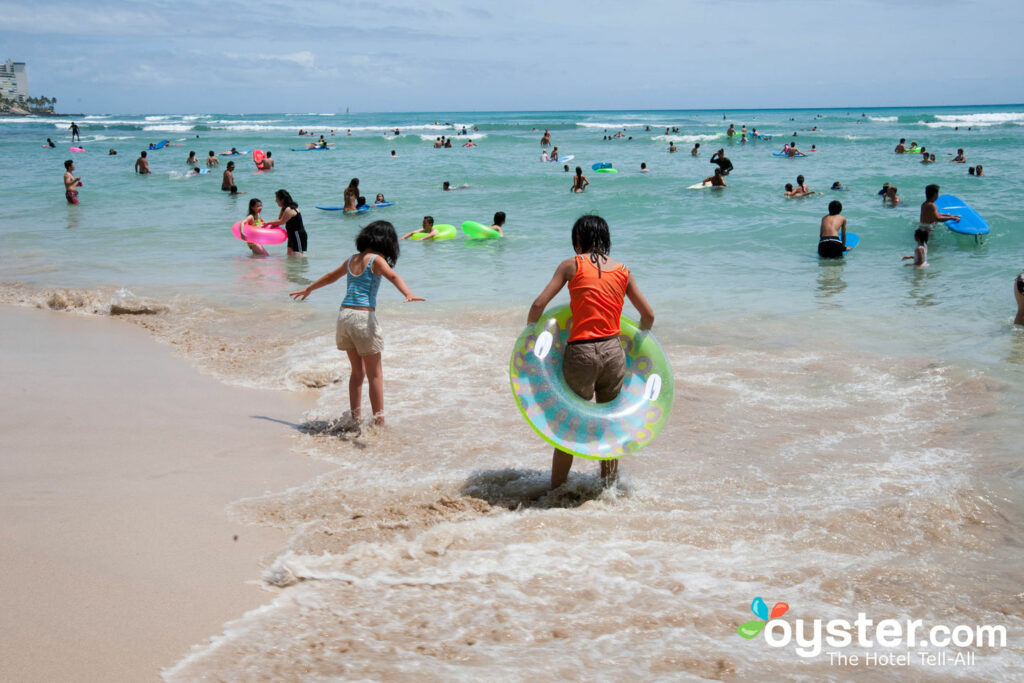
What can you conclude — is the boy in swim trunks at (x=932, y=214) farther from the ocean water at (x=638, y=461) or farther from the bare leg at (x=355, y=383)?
the bare leg at (x=355, y=383)

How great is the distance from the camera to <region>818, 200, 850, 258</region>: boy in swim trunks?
12.1m

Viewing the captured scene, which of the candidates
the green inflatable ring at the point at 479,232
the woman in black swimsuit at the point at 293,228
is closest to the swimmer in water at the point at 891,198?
the green inflatable ring at the point at 479,232

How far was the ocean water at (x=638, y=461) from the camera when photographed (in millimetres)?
2936

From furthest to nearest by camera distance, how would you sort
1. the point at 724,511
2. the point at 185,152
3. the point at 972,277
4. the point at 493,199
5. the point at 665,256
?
the point at 185,152
the point at 493,199
the point at 665,256
the point at 972,277
the point at 724,511

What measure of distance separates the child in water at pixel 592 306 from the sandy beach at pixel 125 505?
168cm

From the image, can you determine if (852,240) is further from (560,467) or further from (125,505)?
(125,505)

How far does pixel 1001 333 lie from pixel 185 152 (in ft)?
125

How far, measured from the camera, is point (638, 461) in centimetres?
488

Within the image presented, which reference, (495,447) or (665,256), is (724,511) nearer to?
(495,447)

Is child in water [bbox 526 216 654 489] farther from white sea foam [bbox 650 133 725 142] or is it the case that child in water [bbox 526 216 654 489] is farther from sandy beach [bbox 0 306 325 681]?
white sea foam [bbox 650 133 725 142]

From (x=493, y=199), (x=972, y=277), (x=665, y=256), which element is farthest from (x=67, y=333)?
(x=493, y=199)

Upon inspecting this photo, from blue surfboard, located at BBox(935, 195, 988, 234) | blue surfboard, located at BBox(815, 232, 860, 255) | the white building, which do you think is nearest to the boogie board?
blue surfboard, located at BBox(815, 232, 860, 255)

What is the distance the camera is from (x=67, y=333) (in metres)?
7.53

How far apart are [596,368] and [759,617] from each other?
1415mm
